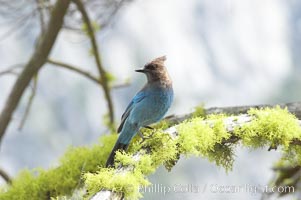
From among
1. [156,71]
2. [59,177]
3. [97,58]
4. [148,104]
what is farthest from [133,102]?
[97,58]

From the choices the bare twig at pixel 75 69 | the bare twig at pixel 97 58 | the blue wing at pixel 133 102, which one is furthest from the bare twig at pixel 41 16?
the blue wing at pixel 133 102

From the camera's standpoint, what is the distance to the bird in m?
3.51

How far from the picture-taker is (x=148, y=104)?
11.5ft

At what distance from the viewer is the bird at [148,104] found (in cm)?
351

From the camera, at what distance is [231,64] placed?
3011cm

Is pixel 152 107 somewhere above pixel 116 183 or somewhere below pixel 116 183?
above

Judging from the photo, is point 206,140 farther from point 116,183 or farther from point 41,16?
point 41,16

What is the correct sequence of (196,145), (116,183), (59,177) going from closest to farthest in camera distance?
(116,183) < (196,145) < (59,177)

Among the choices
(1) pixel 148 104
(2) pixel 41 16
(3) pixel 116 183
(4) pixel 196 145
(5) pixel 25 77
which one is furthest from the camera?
(2) pixel 41 16

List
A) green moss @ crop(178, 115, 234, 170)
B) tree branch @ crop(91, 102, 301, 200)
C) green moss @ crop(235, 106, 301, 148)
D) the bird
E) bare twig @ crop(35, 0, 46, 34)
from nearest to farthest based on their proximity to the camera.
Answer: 1. tree branch @ crop(91, 102, 301, 200)
2. green moss @ crop(178, 115, 234, 170)
3. green moss @ crop(235, 106, 301, 148)
4. the bird
5. bare twig @ crop(35, 0, 46, 34)

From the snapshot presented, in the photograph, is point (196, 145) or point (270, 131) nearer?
point (196, 145)

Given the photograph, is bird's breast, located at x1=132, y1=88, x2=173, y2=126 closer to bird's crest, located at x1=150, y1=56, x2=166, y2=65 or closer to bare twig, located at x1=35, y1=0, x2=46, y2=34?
bird's crest, located at x1=150, y1=56, x2=166, y2=65

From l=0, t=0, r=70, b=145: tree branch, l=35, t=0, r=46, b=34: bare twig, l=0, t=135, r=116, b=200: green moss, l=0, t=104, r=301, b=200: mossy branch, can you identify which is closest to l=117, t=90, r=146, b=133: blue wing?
l=0, t=104, r=301, b=200: mossy branch

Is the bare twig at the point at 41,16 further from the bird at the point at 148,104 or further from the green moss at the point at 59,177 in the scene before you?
the bird at the point at 148,104
